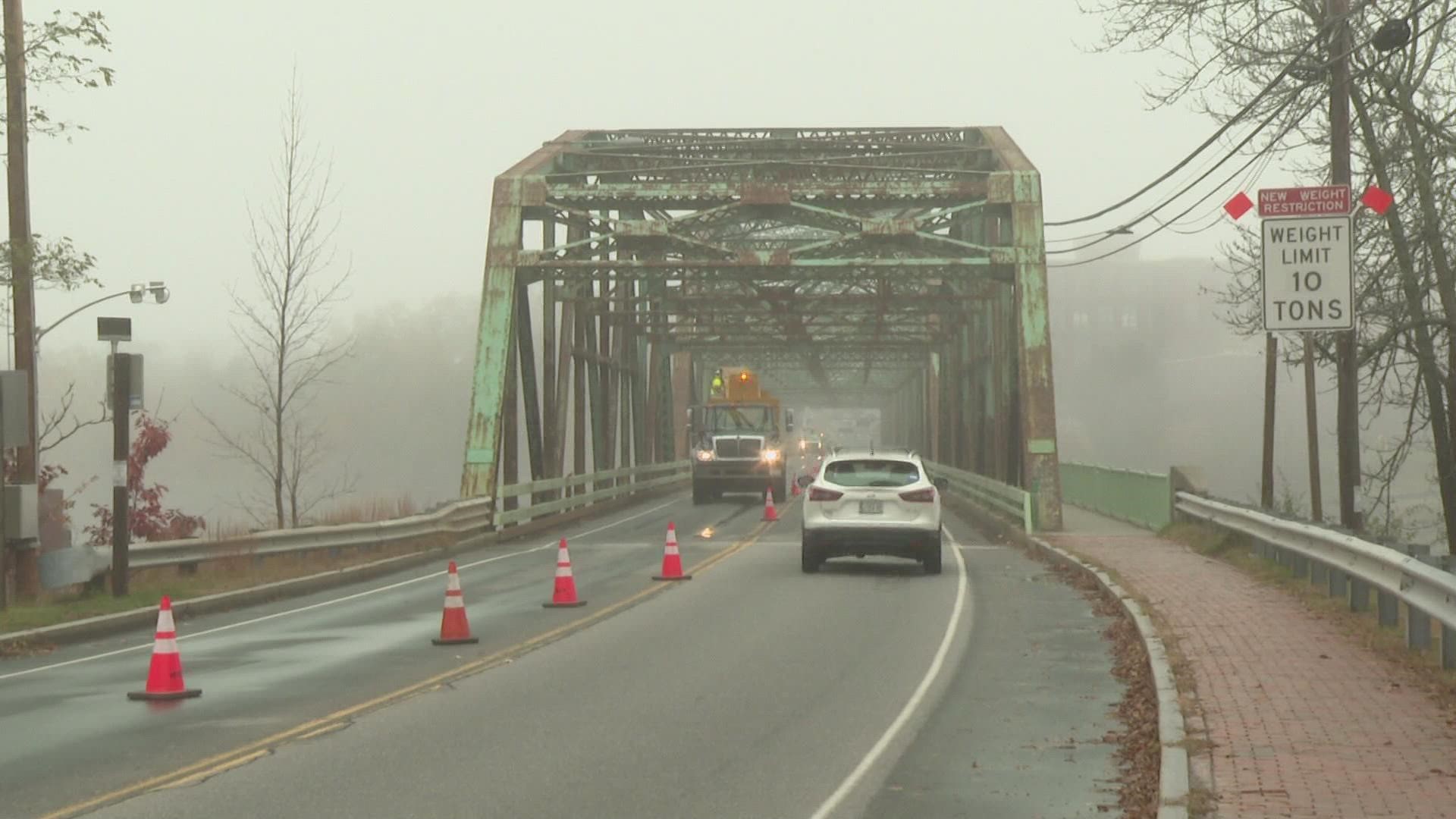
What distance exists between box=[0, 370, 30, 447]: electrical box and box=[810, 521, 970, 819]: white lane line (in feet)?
32.4

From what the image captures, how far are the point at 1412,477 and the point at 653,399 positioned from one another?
6539cm

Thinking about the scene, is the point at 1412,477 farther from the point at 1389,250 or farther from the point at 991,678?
the point at 991,678

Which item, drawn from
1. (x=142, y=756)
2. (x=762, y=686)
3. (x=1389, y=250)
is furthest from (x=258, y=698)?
(x=1389, y=250)

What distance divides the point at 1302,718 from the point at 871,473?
1314 centimetres

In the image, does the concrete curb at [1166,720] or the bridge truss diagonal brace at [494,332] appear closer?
the concrete curb at [1166,720]

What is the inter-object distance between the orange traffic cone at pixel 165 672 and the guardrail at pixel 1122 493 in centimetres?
1932

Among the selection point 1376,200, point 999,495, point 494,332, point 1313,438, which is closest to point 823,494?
point 1376,200

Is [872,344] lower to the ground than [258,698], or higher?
higher

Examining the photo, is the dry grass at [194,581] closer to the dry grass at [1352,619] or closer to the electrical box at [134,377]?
the electrical box at [134,377]

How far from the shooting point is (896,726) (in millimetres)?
11133

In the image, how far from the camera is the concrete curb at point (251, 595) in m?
17.1

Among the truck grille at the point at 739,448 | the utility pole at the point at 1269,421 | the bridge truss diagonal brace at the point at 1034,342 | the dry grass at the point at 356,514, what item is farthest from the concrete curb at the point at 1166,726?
the truck grille at the point at 739,448

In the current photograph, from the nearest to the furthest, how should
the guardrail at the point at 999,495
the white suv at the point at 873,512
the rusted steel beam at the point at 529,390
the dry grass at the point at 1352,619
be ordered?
the dry grass at the point at 1352,619
the white suv at the point at 873,512
the guardrail at the point at 999,495
the rusted steel beam at the point at 529,390

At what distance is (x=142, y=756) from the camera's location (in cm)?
1016
